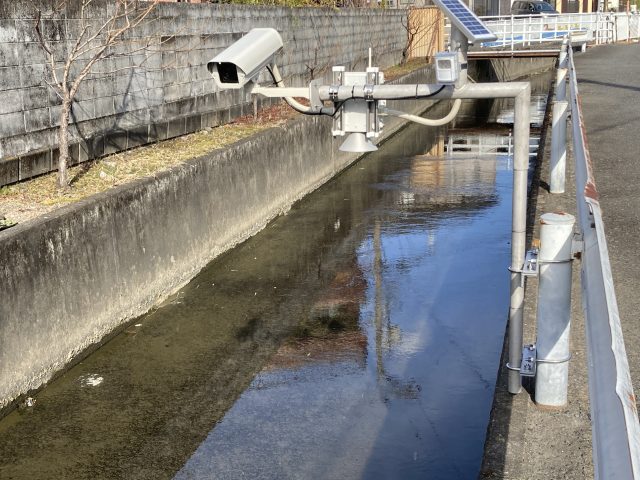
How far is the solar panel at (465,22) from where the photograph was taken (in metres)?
4.25

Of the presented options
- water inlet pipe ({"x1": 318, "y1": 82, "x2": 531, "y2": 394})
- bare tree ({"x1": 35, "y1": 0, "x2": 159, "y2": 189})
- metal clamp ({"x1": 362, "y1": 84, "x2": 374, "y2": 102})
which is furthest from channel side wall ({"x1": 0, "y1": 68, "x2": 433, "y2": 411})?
water inlet pipe ({"x1": 318, "y1": 82, "x2": 531, "y2": 394})

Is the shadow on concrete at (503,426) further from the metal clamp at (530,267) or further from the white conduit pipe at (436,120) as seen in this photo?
the white conduit pipe at (436,120)

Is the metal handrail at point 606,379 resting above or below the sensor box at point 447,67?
below

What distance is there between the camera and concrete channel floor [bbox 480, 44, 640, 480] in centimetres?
358

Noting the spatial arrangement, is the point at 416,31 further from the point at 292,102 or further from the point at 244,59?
the point at 244,59

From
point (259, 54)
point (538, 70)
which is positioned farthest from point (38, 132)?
point (538, 70)

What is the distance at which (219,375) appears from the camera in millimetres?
6629

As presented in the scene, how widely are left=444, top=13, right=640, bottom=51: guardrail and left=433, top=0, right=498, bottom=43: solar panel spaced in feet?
76.8

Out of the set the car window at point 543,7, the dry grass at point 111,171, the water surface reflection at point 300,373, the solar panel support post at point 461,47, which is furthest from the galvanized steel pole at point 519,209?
the car window at point 543,7

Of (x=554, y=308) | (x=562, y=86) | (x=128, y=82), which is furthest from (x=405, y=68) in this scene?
(x=554, y=308)

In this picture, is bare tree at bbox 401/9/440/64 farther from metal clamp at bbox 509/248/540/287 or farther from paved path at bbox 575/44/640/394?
metal clamp at bbox 509/248/540/287

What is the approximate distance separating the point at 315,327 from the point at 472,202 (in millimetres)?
5184

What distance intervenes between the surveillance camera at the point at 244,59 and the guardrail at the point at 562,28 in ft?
77.4

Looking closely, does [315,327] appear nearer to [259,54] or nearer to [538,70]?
[259,54]
